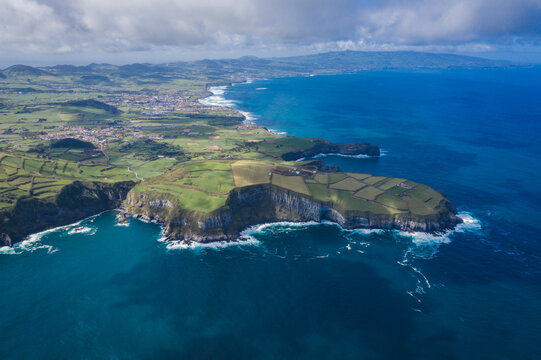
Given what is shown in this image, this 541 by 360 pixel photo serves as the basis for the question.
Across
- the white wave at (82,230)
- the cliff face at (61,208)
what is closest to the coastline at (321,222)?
the cliff face at (61,208)

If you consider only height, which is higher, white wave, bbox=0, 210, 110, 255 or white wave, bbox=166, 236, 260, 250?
white wave, bbox=0, 210, 110, 255

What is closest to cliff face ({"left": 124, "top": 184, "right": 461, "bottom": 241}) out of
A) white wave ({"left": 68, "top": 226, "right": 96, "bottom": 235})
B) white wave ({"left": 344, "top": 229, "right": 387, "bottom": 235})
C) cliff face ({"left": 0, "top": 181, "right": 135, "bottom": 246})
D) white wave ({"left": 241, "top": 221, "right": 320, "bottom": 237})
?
white wave ({"left": 344, "top": 229, "right": 387, "bottom": 235})

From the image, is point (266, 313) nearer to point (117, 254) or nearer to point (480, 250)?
point (117, 254)

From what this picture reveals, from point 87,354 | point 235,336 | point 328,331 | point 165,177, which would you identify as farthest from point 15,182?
point 328,331

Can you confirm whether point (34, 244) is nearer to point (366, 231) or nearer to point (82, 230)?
point (82, 230)

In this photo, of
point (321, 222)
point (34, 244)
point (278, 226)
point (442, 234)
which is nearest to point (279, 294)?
point (278, 226)

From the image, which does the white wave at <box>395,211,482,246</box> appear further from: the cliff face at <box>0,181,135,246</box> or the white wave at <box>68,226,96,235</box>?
the cliff face at <box>0,181,135,246</box>

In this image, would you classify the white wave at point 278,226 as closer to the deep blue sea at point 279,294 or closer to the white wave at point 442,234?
the deep blue sea at point 279,294
